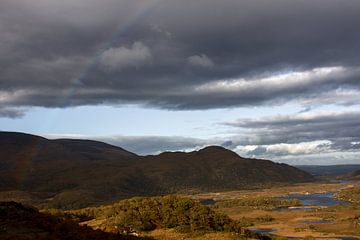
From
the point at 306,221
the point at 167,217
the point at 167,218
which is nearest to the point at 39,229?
the point at 167,218

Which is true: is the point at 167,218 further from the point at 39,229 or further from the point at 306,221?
the point at 306,221

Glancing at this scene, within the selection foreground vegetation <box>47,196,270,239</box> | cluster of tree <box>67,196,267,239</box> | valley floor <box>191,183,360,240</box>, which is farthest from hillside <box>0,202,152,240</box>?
valley floor <box>191,183,360,240</box>

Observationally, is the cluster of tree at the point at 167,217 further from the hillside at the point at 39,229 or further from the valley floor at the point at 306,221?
the valley floor at the point at 306,221

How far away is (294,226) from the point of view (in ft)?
425

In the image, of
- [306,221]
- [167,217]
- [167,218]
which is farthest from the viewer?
[306,221]

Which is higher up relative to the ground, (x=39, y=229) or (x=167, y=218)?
(x=39, y=229)

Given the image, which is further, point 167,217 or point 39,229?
point 167,217

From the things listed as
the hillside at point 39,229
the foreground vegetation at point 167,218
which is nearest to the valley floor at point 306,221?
the foreground vegetation at point 167,218

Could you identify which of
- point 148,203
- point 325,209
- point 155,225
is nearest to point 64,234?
point 155,225

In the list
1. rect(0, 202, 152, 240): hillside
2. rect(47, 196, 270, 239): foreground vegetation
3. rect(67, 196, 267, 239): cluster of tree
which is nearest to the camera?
rect(0, 202, 152, 240): hillside

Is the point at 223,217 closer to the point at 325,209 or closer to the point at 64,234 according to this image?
the point at 64,234

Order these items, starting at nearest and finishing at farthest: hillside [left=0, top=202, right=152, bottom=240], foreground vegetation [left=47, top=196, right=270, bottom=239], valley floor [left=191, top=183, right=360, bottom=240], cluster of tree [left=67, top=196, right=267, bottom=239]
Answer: hillside [left=0, top=202, right=152, bottom=240] < foreground vegetation [left=47, top=196, right=270, bottom=239] < cluster of tree [left=67, top=196, right=267, bottom=239] < valley floor [left=191, top=183, right=360, bottom=240]

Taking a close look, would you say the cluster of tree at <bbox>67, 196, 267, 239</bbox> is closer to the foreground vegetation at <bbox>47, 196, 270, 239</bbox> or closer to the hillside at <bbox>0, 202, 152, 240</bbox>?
the foreground vegetation at <bbox>47, 196, 270, 239</bbox>

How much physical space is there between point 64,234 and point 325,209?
155 metres
